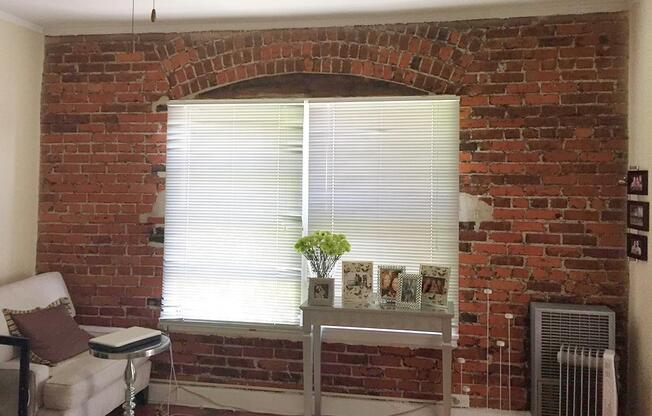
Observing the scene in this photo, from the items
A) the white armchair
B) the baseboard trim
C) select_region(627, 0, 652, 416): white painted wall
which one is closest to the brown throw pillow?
the white armchair

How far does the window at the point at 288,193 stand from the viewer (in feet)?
12.0

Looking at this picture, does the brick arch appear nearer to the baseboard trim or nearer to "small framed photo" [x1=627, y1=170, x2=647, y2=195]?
"small framed photo" [x1=627, y1=170, x2=647, y2=195]

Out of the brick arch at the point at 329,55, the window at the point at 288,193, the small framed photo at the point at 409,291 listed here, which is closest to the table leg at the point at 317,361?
the window at the point at 288,193

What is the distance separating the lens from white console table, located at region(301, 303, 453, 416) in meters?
3.18

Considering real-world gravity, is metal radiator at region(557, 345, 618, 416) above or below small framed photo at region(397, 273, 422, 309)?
below

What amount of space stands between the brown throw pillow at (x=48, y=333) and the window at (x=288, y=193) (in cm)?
67

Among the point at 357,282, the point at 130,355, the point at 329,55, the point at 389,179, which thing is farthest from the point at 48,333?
the point at 329,55

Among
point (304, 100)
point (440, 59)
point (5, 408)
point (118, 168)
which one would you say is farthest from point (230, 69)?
point (5, 408)

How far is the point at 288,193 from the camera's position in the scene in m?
3.80

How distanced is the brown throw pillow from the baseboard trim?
0.75m

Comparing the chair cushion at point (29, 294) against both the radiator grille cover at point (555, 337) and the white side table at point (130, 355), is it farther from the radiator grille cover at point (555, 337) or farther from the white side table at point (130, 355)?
the radiator grille cover at point (555, 337)

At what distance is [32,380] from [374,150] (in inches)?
98.6

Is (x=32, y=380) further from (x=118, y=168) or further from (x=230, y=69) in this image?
(x=230, y=69)

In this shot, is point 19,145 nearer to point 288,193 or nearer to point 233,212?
point 233,212
